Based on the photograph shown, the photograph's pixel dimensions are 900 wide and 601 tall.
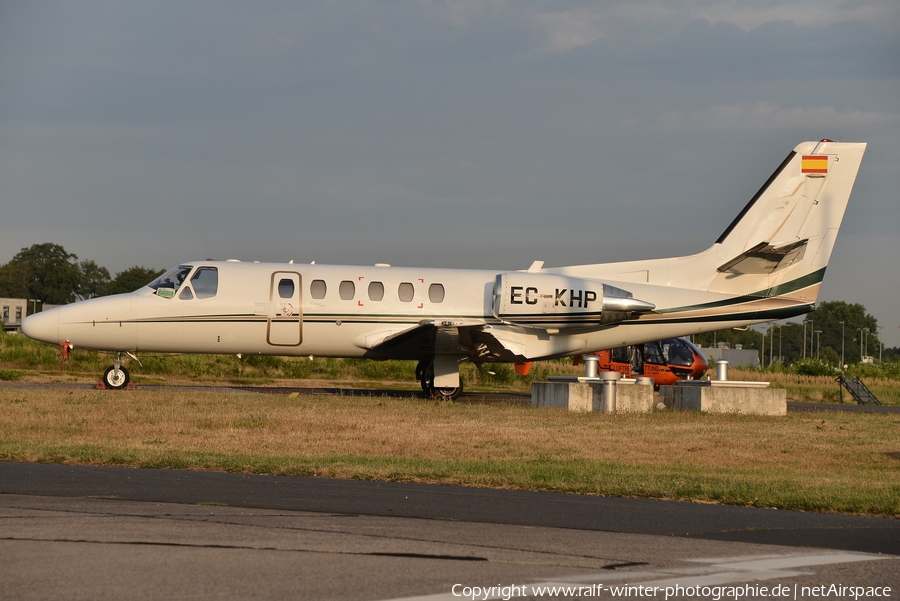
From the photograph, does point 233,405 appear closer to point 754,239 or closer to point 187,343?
point 187,343

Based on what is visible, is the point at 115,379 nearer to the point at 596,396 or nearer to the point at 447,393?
the point at 447,393

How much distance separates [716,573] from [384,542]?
2.42 m

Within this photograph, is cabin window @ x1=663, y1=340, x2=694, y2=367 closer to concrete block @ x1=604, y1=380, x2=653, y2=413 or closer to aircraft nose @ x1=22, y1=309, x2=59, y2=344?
concrete block @ x1=604, y1=380, x2=653, y2=413

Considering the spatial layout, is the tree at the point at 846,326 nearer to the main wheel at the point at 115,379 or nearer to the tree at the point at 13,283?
the tree at the point at 13,283

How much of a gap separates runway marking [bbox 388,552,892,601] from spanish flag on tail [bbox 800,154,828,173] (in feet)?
66.1

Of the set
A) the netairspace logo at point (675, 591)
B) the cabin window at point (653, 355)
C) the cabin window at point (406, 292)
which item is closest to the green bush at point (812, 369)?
the cabin window at point (653, 355)

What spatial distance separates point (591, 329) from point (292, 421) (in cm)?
1015

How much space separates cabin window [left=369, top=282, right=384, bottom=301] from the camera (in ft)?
78.8

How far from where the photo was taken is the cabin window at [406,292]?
24.2 meters

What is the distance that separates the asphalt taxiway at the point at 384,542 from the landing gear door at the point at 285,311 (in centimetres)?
1318

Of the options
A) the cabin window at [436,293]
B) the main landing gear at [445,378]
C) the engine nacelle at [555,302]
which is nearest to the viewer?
the engine nacelle at [555,302]

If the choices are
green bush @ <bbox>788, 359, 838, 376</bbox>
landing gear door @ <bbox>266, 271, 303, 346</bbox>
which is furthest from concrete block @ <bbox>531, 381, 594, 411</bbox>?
green bush @ <bbox>788, 359, 838, 376</bbox>

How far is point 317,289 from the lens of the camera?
78.0 feet

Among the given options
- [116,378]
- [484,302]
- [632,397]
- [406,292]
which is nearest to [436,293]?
[406,292]
